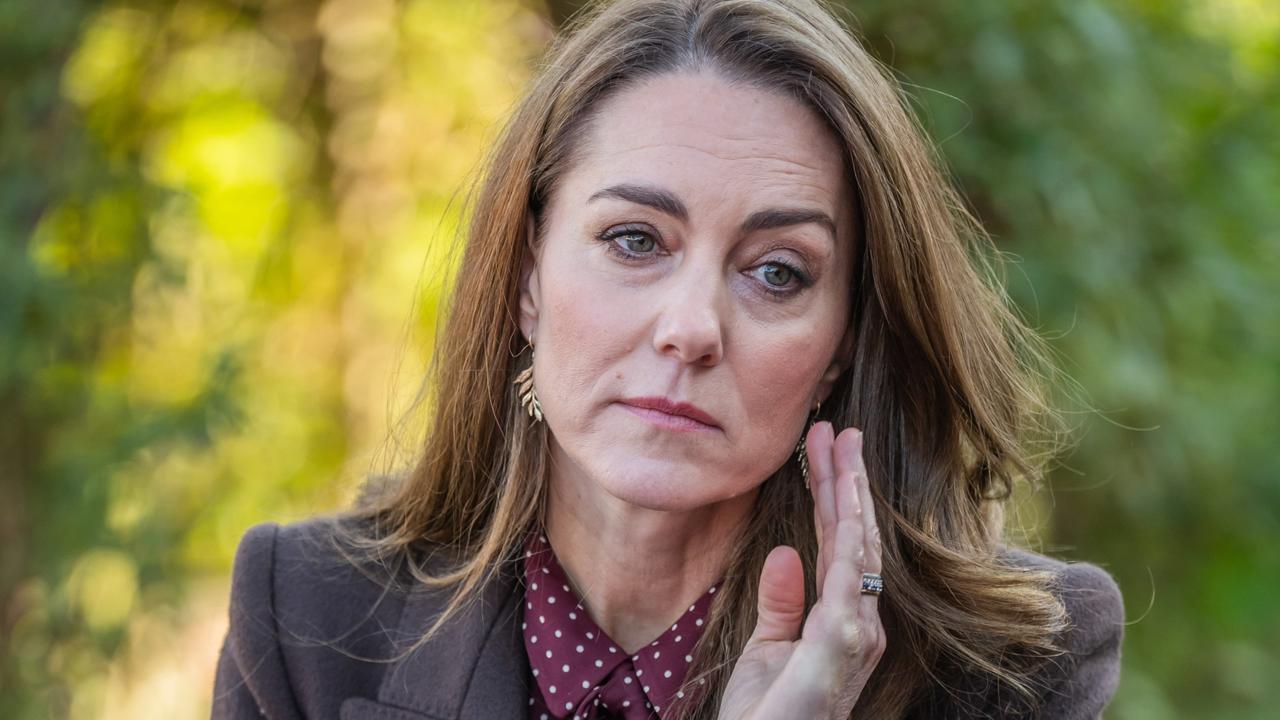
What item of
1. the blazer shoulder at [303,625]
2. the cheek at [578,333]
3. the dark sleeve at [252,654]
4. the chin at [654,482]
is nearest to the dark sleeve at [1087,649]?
the chin at [654,482]

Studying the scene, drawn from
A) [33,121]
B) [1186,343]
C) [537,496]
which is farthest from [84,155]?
[1186,343]

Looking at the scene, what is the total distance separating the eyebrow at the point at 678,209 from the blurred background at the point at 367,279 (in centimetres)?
51

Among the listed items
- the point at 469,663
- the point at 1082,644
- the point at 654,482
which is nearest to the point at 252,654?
the point at 469,663

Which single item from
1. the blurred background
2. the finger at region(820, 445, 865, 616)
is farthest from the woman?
the blurred background

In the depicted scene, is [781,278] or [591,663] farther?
[591,663]

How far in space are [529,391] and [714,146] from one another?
59 centimetres

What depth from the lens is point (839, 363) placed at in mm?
2494

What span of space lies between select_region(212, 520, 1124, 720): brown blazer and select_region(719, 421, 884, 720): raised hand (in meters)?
0.40

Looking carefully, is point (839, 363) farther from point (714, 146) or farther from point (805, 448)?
point (714, 146)

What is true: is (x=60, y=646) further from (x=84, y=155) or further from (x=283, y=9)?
(x=283, y=9)

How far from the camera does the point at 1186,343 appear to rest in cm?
394

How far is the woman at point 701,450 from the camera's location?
2225mm

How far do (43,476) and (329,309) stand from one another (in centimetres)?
126

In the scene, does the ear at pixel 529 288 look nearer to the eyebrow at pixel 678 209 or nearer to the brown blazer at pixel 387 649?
the eyebrow at pixel 678 209
